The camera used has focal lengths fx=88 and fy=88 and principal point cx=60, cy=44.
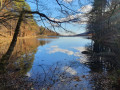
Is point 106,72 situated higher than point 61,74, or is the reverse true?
point 61,74

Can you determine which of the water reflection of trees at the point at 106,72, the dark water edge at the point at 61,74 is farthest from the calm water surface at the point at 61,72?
the water reflection of trees at the point at 106,72

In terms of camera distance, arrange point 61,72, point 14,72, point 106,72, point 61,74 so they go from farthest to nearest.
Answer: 1. point 106,72
2. point 61,72
3. point 61,74
4. point 14,72

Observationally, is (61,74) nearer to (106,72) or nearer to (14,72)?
(14,72)

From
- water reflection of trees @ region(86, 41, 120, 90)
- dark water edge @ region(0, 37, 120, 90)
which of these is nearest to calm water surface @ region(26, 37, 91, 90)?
dark water edge @ region(0, 37, 120, 90)

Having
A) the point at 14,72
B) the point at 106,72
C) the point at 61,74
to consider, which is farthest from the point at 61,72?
the point at 106,72

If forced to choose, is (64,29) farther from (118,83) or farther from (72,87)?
(118,83)

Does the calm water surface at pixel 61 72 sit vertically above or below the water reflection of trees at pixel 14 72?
below

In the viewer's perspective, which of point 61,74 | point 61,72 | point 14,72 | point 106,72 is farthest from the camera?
point 106,72

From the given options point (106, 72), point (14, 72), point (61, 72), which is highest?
point (14, 72)

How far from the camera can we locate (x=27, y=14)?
4879 mm

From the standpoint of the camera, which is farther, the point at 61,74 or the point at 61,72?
the point at 61,72

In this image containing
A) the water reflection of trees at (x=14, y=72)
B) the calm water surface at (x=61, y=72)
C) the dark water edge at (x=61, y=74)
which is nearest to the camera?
the water reflection of trees at (x=14, y=72)

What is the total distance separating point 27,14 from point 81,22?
3.06 m

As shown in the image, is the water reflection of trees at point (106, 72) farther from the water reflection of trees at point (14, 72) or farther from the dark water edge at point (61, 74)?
the water reflection of trees at point (14, 72)
